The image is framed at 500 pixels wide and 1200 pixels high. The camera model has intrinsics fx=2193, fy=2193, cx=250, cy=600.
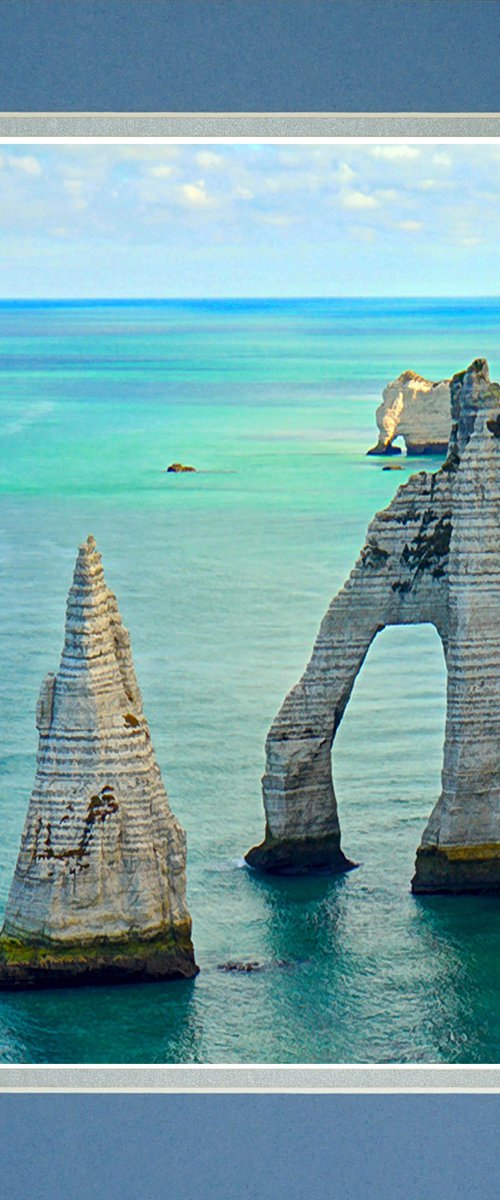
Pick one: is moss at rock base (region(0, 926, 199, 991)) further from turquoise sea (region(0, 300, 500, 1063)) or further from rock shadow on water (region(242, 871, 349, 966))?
rock shadow on water (region(242, 871, 349, 966))

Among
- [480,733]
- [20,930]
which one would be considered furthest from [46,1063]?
[480,733]

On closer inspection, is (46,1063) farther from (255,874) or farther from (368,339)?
(368,339)

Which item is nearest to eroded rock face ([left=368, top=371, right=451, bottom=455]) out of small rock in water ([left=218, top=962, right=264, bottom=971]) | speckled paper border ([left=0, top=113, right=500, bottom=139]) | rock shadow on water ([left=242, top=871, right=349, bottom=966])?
speckled paper border ([left=0, top=113, right=500, bottom=139])

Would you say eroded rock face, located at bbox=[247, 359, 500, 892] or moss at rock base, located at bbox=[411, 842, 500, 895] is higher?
eroded rock face, located at bbox=[247, 359, 500, 892]
